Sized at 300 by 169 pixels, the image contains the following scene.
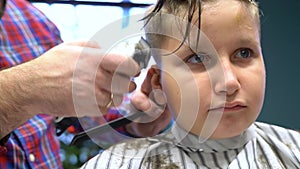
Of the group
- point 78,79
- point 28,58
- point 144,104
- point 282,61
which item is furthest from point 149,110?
point 282,61

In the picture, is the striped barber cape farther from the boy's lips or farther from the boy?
the boy's lips

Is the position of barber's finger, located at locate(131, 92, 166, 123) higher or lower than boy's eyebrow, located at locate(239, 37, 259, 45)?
lower

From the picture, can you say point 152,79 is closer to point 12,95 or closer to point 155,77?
point 155,77

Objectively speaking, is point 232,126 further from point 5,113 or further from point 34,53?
point 34,53

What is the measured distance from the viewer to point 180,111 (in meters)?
1.00

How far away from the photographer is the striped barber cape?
3.39 feet

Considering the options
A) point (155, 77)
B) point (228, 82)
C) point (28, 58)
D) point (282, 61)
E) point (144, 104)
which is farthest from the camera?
point (282, 61)

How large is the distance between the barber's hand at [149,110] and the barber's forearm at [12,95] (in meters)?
0.30

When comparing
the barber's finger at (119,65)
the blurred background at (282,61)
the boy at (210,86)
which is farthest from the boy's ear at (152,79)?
the blurred background at (282,61)

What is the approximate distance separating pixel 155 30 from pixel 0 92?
1.27 feet

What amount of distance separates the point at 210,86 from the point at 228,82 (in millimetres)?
46

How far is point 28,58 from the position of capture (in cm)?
132

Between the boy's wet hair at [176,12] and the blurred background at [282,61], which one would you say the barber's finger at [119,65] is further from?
the blurred background at [282,61]

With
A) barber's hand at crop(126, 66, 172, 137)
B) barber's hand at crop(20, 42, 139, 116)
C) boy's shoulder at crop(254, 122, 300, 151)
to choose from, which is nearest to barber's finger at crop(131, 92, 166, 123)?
barber's hand at crop(126, 66, 172, 137)
